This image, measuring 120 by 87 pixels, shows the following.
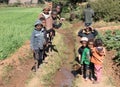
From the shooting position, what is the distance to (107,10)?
25656 millimetres

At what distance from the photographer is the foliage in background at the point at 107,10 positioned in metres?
25.3

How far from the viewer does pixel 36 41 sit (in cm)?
1300

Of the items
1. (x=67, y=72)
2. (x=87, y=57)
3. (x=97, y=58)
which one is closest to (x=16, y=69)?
(x=67, y=72)

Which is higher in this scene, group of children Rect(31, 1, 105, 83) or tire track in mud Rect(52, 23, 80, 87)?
group of children Rect(31, 1, 105, 83)

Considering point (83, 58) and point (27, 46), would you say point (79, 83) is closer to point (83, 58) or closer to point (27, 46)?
point (83, 58)

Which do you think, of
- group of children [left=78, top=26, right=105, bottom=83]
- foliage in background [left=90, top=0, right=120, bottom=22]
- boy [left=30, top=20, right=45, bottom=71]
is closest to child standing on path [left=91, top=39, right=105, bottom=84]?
group of children [left=78, top=26, right=105, bottom=83]

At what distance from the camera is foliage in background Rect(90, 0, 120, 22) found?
2530 cm

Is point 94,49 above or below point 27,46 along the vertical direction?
above

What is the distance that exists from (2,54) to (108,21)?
483 inches

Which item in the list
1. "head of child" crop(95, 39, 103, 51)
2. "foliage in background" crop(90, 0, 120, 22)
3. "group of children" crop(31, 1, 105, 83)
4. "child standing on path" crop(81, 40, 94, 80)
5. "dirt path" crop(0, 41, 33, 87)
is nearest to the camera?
"head of child" crop(95, 39, 103, 51)

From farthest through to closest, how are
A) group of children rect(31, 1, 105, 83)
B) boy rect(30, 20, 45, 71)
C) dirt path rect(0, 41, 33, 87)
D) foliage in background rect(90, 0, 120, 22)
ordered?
foliage in background rect(90, 0, 120, 22)
boy rect(30, 20, 45, 71)
dirt path rect(0, 41, 33, 87)
group of children rect(31, 1, 105, 83)

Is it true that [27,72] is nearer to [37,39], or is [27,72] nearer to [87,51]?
[37,39]

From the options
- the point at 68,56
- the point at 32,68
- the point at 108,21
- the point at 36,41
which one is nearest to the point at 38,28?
the point at 36,41

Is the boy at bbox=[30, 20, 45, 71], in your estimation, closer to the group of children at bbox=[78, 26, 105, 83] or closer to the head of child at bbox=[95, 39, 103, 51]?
the group of children at bbox=[78, 26, 105, 83]
